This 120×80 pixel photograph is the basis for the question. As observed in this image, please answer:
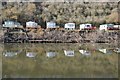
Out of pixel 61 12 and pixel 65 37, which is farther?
pixel 61 12

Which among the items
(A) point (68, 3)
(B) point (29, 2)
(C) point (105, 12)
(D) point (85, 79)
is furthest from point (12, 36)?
(D) point (85, 79)

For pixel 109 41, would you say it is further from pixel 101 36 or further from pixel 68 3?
pixel 68 3

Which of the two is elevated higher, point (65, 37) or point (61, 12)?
point (61, 12)

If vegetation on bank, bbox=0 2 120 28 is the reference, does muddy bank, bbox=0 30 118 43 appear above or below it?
below

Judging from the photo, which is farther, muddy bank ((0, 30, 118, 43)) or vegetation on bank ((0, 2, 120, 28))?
vegetation on bank ((0, 2, 120, 28))
